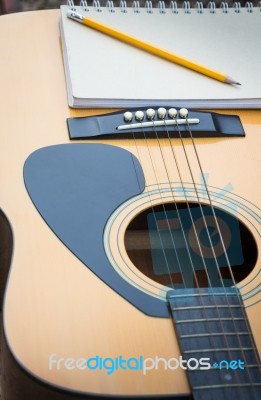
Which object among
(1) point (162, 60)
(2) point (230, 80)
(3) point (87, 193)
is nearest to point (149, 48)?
(1) point (162, 60)

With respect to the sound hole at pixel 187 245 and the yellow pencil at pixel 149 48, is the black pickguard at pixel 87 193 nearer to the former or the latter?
the sound hole at pixel 187 245

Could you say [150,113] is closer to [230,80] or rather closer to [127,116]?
[127,116]

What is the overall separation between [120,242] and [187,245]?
4.2 inches

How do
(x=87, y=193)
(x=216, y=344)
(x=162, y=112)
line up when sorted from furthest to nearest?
1. (x=162, y=112)
2. (x=87, y=193)
3. (x=216, y=344)

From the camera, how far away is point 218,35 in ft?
3.53

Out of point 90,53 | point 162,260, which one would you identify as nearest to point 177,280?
point 162,260

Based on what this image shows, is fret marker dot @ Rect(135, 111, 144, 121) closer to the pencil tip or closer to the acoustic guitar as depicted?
the acoustic guitar

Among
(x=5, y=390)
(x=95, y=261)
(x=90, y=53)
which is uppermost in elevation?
(x=90, y=53)

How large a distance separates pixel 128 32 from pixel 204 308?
49 cm

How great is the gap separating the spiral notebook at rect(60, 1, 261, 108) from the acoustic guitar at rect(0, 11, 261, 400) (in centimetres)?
2

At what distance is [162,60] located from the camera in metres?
1.03

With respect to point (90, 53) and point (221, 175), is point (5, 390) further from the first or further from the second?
point (90, 53)

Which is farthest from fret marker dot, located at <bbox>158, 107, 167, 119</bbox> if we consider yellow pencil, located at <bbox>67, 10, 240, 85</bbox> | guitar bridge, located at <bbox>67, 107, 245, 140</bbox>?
yellow pencil, located at <bbox>67, 10, 240, 85</bbox>

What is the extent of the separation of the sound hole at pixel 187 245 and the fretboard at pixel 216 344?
116 mm
